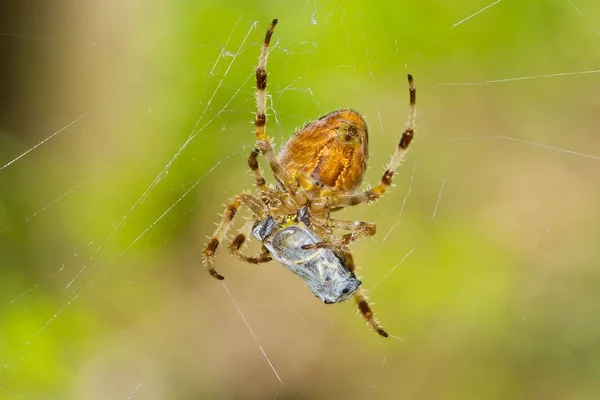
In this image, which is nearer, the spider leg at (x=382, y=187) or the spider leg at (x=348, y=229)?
the spider leg at (x=348, y=229)

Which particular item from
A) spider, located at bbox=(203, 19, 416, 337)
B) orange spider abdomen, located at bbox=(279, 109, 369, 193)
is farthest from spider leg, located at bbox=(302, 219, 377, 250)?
orange spider abdomen, located at bbox=(279, 109, 369, 193)

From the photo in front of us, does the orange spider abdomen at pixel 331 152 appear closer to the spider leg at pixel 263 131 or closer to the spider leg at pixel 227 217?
the spider leg at pixel 263 131

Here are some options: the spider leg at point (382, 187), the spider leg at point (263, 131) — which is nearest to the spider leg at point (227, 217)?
the spider leg at point (263, 131)

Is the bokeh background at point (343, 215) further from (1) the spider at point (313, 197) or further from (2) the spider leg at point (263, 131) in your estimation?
(1) the spider at point (313, 197)

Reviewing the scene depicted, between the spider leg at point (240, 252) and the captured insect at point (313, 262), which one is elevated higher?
the captured insect at point (313, 262)

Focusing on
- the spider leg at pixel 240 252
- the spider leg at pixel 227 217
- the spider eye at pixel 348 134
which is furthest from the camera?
the spider leg at pixel 227 217

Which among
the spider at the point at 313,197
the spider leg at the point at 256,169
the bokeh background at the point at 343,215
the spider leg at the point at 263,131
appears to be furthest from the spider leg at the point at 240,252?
the bokeh background at the point at 343,215

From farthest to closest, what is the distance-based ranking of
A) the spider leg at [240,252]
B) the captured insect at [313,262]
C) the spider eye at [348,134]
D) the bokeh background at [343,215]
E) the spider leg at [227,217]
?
the bokeh background at [343,215] < the spider leg at [227,217] < the spider leg at [240,252] < the spider eye at [348,134] < the captured insect at [313,262]
